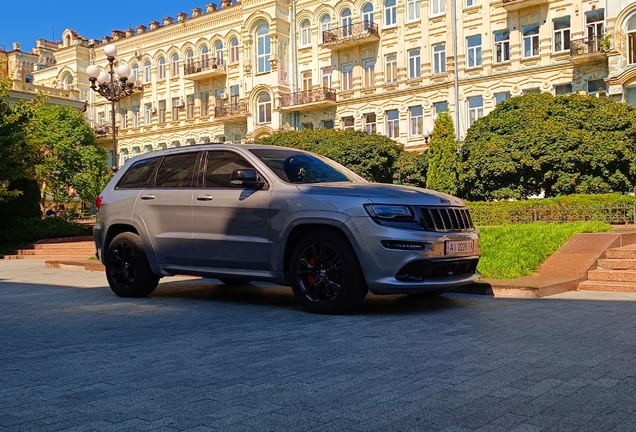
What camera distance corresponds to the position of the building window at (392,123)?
4303 centimetres

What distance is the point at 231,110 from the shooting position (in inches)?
2003

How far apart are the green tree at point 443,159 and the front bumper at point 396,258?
20.1m

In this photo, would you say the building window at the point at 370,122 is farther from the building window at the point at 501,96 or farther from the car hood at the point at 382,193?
the car hood at the point at 382,193

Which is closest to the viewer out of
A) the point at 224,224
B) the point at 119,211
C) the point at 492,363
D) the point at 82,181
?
the point at 492,363

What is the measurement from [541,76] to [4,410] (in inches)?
1469

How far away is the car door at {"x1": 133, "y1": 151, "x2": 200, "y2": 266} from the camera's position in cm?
834

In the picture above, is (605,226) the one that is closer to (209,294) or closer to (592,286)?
(592,286)

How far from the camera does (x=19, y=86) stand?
2029 inches

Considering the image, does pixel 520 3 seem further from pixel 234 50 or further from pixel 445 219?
pixel 445 219

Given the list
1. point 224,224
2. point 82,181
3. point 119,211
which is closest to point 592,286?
point 224,224

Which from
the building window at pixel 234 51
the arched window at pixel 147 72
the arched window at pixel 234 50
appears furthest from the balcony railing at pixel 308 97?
the arched window at pixel 147 72

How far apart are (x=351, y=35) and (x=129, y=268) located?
37405mm

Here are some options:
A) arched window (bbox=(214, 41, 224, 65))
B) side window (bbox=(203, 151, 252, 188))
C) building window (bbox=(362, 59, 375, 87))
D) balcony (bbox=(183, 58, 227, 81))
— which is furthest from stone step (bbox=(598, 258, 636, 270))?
arched window (bbox=(214, 41, 224, 65))

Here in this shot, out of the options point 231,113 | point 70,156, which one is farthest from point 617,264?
point 70,156
